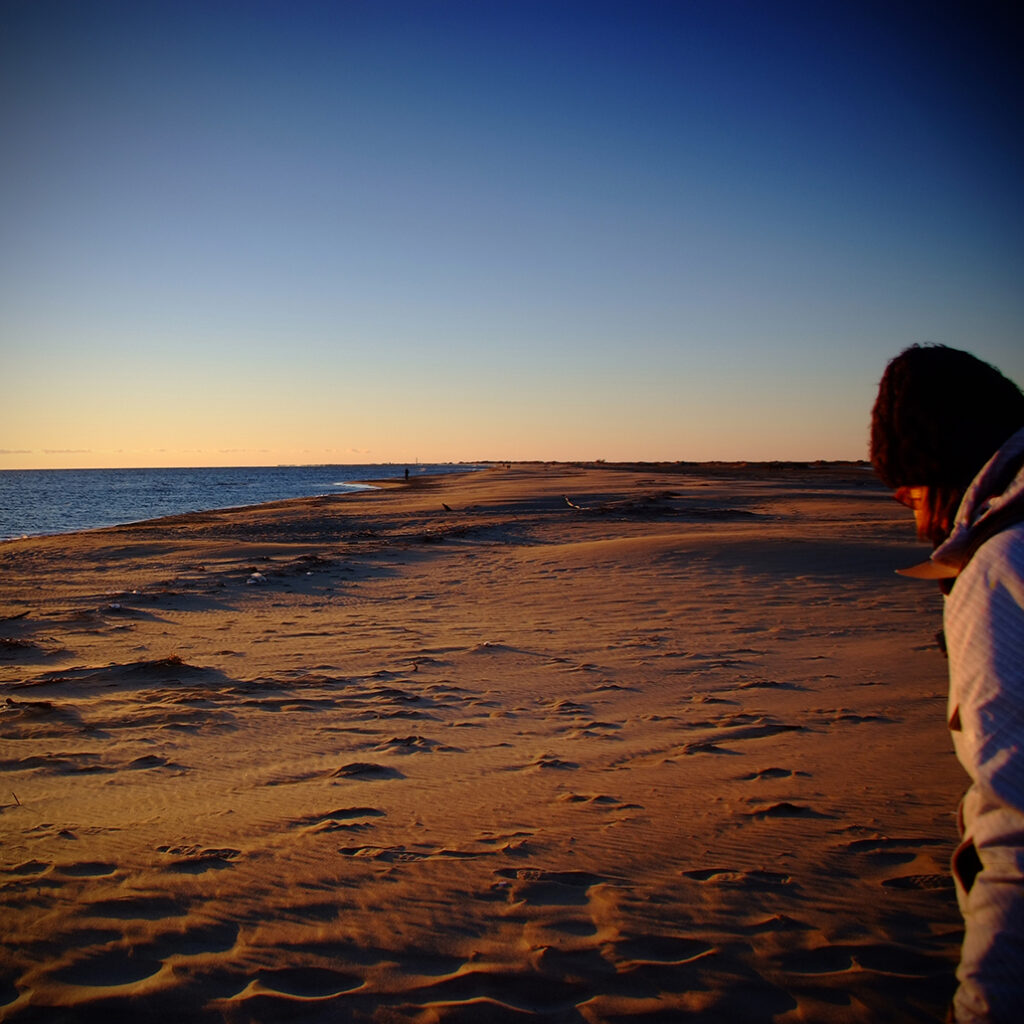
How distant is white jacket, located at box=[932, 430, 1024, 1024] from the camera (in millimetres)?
1225

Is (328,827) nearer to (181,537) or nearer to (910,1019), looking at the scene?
(910,1019)

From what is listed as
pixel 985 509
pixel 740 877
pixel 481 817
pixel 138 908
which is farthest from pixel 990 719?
pixel 138 908

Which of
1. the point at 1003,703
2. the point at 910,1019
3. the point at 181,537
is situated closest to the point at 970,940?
the point at 1003,703

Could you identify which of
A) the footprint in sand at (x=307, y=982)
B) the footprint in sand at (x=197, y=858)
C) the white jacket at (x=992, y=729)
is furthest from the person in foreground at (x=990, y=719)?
the footprint in sand at (x=197, y=858)

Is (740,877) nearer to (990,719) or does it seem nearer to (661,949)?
(661,949)

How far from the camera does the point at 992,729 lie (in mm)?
1292

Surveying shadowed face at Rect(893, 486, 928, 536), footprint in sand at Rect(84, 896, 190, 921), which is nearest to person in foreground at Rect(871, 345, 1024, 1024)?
shadowed face at Rect(893, 486, 928, 536)

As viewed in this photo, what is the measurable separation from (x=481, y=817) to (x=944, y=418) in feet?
9.58

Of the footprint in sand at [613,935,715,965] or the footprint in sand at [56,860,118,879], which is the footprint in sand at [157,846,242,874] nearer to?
the footprint in sand at [56,860,118,879]

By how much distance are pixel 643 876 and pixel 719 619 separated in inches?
228

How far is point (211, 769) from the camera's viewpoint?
428cm

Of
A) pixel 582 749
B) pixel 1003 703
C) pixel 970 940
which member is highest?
pixel 1003 703

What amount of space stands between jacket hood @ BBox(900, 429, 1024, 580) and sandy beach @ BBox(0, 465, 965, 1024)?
173cm

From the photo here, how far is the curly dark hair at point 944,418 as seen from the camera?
5.37ft
